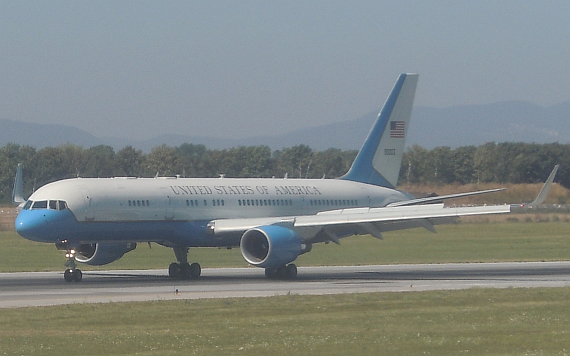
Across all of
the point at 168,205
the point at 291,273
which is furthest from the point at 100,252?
the point at 291,273

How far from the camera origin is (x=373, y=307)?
1043 inches

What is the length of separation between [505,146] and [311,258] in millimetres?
61639

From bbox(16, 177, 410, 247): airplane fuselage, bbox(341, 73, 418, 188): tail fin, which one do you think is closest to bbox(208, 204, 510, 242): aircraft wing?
bbox(16, 177, 410, 247): airplane fuselage

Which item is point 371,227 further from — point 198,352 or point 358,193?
point 198,352

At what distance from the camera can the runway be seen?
30.8 meters

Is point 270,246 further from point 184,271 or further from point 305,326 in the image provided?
point 305,326

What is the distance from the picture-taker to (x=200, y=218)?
41.2 metres

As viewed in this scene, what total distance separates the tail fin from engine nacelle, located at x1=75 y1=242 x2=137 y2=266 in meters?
12.9

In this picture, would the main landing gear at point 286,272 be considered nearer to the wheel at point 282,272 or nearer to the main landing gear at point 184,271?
the wheel at point 282,272

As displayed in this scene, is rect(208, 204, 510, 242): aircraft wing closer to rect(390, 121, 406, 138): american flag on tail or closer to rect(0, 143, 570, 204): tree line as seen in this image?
rect(390, 121, 406, 138): american flag on tail

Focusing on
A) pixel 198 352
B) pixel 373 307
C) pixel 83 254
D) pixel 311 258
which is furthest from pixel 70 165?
pixel 198 352

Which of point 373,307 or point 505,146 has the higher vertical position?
point 505,146

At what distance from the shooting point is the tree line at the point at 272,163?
8831 centimetres

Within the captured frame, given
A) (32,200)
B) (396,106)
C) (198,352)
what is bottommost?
(198,352)
